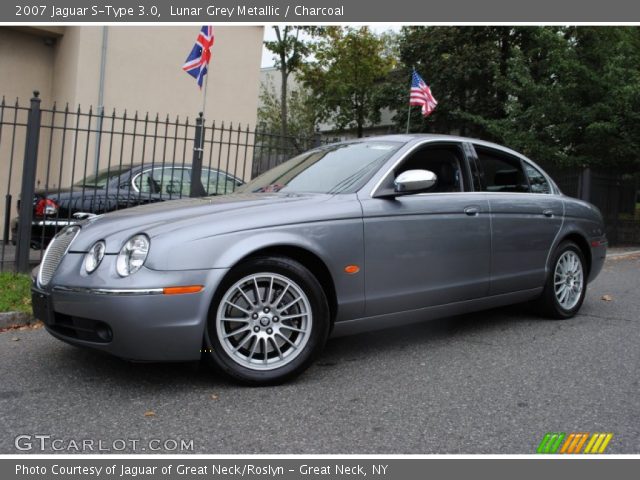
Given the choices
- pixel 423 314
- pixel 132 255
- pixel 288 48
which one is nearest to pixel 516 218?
pixel 423 314

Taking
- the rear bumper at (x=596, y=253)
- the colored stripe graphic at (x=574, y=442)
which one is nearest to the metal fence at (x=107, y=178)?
the rear bumper at (x=596, y=253)

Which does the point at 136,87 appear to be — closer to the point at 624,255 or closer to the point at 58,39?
the point at 58,39

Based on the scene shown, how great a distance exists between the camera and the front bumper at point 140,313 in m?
3.17

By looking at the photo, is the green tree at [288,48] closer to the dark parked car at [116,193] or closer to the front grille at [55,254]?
the dark parked car at [116,193]

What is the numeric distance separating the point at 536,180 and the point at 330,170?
7.10ft

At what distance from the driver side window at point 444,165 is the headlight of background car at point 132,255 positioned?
2.12 meters

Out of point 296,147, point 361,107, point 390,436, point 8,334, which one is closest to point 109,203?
point 296,147

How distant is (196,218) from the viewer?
3475 millimetres

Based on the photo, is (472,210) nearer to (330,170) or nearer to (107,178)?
(330,170)

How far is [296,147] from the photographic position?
354 inches

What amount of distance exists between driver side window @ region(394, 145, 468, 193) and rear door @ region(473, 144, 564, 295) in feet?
0.71

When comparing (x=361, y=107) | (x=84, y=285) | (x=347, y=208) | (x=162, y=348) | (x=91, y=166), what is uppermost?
(x=361, y=107)

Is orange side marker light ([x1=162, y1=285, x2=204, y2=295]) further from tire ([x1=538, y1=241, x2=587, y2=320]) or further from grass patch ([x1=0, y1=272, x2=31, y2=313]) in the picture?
tire ([x1=538, y1=241, x2=587, y2=320])

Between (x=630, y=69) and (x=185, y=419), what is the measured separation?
1238 centimetres
